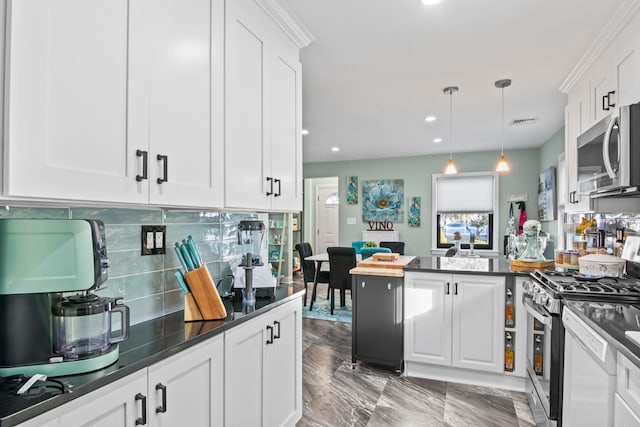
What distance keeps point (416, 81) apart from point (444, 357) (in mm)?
2311

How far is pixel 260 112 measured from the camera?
1896 mm

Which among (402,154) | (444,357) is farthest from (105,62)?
(402,154)

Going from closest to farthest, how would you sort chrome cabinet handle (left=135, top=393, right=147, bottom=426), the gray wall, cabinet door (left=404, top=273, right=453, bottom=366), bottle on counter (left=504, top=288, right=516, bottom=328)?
1. chrome cabinet handle (left=135, top=393, right=147, bottom=426)
2. bottle on counter (left=504, top=288, right=516, bottom=328)
3. cabinet door (left=404, top=273, right=453, bottom=366)
4. the gray wall

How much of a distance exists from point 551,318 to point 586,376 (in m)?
0.48

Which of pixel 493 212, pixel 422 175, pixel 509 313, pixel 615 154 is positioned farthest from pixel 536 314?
pixel 422 175

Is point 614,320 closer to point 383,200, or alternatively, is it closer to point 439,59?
point 439,59

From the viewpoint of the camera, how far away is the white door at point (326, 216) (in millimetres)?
8445

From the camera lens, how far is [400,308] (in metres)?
2.92

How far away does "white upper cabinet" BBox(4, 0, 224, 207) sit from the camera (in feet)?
2.94

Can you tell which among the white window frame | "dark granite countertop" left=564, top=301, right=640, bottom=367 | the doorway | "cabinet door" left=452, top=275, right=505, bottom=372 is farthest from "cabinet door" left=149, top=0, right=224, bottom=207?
the doorway

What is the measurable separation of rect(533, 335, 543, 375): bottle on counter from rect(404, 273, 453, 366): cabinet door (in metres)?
0.61

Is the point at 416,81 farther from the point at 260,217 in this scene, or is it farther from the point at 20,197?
the point at 20,197

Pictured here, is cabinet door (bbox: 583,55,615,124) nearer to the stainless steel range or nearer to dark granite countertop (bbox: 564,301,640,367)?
the stainless steel range

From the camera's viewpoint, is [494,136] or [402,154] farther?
[402,154]
